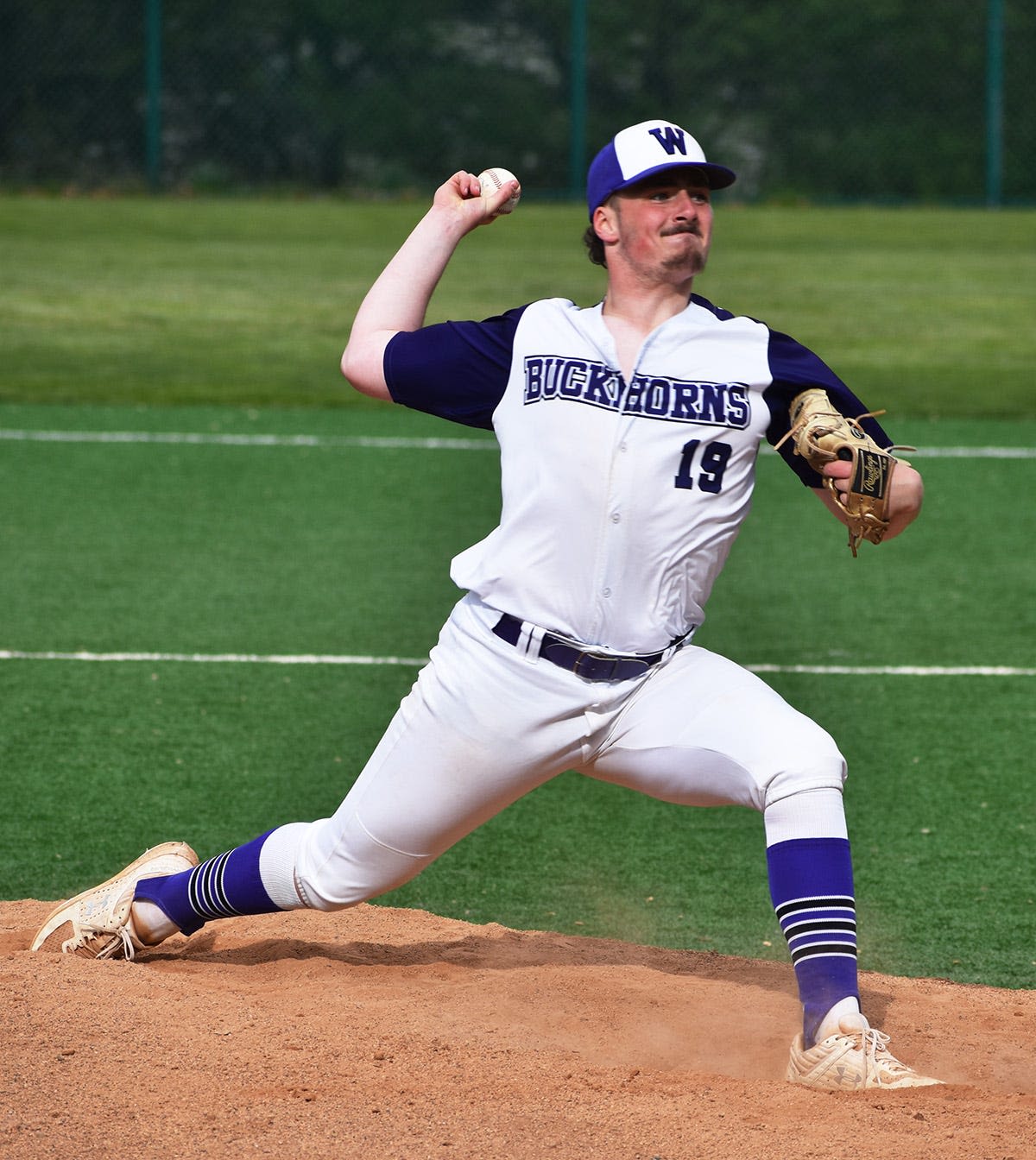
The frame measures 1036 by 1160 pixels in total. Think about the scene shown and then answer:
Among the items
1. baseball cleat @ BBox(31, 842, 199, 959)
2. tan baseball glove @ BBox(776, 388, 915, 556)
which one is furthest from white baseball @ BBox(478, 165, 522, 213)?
baseball cleat @ BBox(31, 842, 199, 959)

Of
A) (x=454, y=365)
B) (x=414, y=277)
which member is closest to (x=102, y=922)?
(x=454, y=365)

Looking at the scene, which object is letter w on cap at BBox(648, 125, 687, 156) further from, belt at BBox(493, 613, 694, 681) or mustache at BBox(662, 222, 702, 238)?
belt at BBox(493, 613, 694, 681)

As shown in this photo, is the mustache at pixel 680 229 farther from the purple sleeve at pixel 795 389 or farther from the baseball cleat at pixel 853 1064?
the baseball cleat at pixel 853 1064

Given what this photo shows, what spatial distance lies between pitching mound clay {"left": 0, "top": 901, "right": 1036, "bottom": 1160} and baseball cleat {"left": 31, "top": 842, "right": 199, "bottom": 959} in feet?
0.38

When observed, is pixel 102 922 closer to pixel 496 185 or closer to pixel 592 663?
pixel 592 663

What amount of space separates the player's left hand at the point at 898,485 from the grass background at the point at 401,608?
1555mm

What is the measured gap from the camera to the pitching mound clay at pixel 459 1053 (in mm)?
3338

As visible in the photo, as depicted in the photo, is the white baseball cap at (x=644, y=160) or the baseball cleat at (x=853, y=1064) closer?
the baseball cleat at (x=853, y=1064)

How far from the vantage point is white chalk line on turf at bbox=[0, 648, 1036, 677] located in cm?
741

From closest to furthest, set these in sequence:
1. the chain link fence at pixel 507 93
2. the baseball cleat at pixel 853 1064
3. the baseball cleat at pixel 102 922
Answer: the baseball cleat at pixel 853 1064 < the baseball cleat at pixel 102 922 < the chain link fence at pixel 507 93

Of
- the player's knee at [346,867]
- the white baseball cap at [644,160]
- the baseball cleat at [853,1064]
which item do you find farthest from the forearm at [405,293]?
the baseball cleat at [853,1064]

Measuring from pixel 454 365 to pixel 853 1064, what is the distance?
168 cm

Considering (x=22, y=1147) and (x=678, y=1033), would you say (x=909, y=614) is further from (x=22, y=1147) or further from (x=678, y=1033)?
(x=22, y=1147)

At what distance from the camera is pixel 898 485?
148 inches
